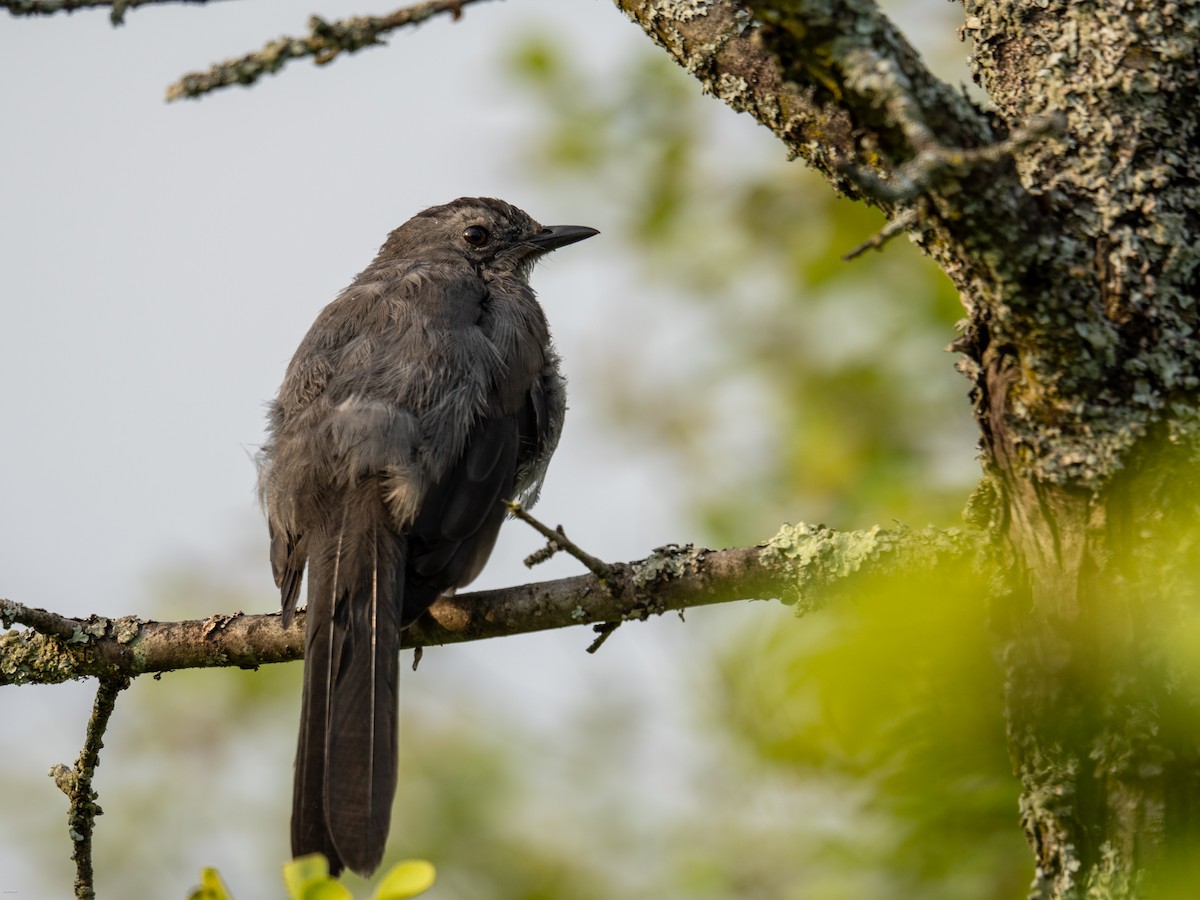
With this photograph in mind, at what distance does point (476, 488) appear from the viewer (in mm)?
4211

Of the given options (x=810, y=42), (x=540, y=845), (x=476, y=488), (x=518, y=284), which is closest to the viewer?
(x=810, y=42)

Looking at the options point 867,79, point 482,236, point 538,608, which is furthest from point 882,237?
point 482,236

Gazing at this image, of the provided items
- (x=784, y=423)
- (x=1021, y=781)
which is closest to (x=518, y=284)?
(x=784, y=423)

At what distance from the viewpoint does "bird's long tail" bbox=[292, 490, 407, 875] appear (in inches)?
131

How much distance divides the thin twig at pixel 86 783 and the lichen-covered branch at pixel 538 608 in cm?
20

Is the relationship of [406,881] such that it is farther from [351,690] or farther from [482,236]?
[482,236]

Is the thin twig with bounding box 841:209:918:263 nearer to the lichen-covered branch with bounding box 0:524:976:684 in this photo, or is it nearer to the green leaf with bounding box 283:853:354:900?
the lichen-covered branch with bounding box 0:524:976:684

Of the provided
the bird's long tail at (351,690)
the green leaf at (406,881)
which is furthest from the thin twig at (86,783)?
the green leaf at (406,881)

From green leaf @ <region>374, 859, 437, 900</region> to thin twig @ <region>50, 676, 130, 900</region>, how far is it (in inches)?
70.0

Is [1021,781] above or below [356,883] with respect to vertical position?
below

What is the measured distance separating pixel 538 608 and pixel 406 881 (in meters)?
1.87

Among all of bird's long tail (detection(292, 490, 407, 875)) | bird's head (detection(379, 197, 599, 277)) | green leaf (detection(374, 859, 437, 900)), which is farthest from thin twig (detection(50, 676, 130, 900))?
bird's head (detection(379, 197, 599, 277))

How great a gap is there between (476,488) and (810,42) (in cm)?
249

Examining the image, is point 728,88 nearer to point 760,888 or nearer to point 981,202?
point 981,202
